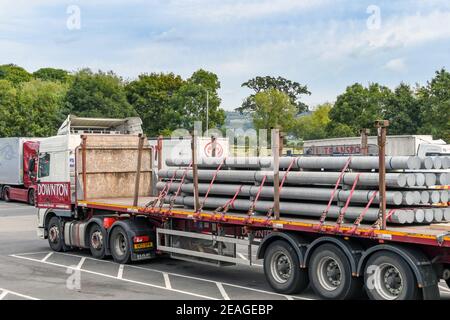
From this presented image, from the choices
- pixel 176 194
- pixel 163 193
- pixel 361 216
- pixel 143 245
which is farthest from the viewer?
pixel 143 245

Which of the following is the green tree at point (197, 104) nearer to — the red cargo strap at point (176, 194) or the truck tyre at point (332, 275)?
the red cargo strap at point (176, 194)

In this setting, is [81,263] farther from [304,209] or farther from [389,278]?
[389,278]

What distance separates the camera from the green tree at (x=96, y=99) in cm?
5812

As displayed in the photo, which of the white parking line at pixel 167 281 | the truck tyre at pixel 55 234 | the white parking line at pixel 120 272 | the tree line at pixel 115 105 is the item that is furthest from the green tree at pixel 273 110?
the white parking line at pixel 167 281

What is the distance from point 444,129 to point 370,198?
1462 inches

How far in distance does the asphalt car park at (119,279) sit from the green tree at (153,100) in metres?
43.9

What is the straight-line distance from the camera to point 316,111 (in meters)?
80.7

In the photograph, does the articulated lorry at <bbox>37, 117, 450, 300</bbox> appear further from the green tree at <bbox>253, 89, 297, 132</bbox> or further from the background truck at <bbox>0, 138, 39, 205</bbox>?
the green tree at <bbox>253, 89, 297, 132</bbox>

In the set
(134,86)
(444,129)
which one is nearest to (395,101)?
(444,129)

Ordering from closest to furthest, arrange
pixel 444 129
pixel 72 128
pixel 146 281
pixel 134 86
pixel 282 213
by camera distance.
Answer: pixel 282 213
pixel 146 281
pixel 72 128
pixel 444 129
pixel 134 86

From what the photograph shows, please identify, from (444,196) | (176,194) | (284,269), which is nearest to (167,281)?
(176,194)

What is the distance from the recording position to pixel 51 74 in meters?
112

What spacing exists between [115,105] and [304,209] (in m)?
48.0
